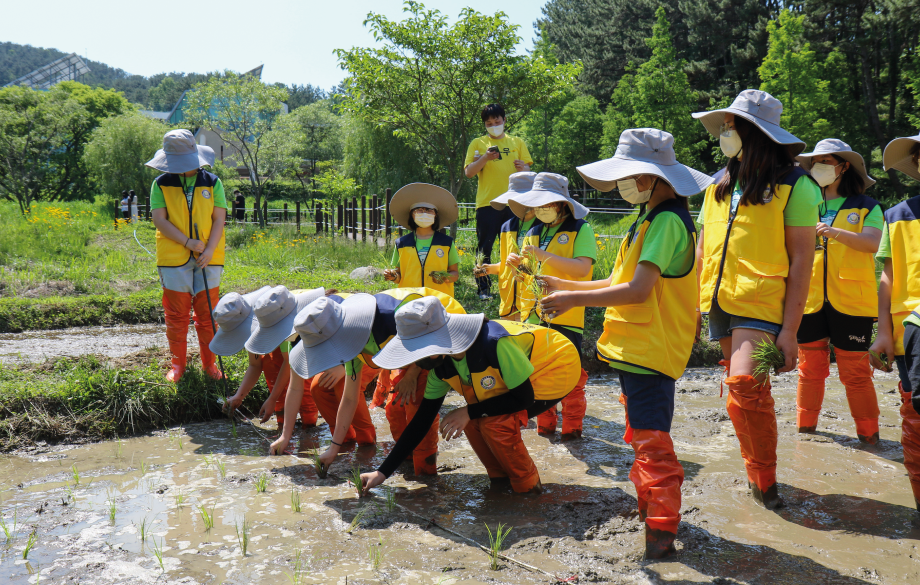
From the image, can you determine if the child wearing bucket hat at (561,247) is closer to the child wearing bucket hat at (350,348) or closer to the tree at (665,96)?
the child wearing bucket hat at (350,348)

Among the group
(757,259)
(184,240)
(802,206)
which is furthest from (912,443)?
(184,240)

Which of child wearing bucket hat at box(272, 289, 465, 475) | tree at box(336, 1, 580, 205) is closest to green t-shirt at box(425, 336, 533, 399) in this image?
child wearing bucket hat at box(272, 289, 465, 475)

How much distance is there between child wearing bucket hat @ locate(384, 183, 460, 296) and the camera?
5.46m

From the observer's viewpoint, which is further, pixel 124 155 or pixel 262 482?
pixel 124 155

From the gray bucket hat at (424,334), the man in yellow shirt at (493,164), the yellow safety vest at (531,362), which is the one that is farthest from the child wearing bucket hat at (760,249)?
the man in yellow shirt at (493,164)

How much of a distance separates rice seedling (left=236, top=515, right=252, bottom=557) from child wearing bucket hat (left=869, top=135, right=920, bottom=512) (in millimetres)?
3251

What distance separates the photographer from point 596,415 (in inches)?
220

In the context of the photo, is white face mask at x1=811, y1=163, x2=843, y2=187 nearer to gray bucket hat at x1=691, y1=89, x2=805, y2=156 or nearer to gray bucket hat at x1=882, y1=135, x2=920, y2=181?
gray bucket hat at x1=882, y1=135, x2=920, y2=181

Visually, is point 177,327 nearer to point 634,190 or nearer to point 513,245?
point 513,245

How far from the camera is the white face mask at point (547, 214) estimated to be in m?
4.56

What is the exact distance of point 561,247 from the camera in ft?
15.3

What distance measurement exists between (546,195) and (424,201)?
1396 mm

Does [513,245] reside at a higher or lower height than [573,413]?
higher

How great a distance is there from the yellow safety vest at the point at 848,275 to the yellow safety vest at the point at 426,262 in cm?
279
